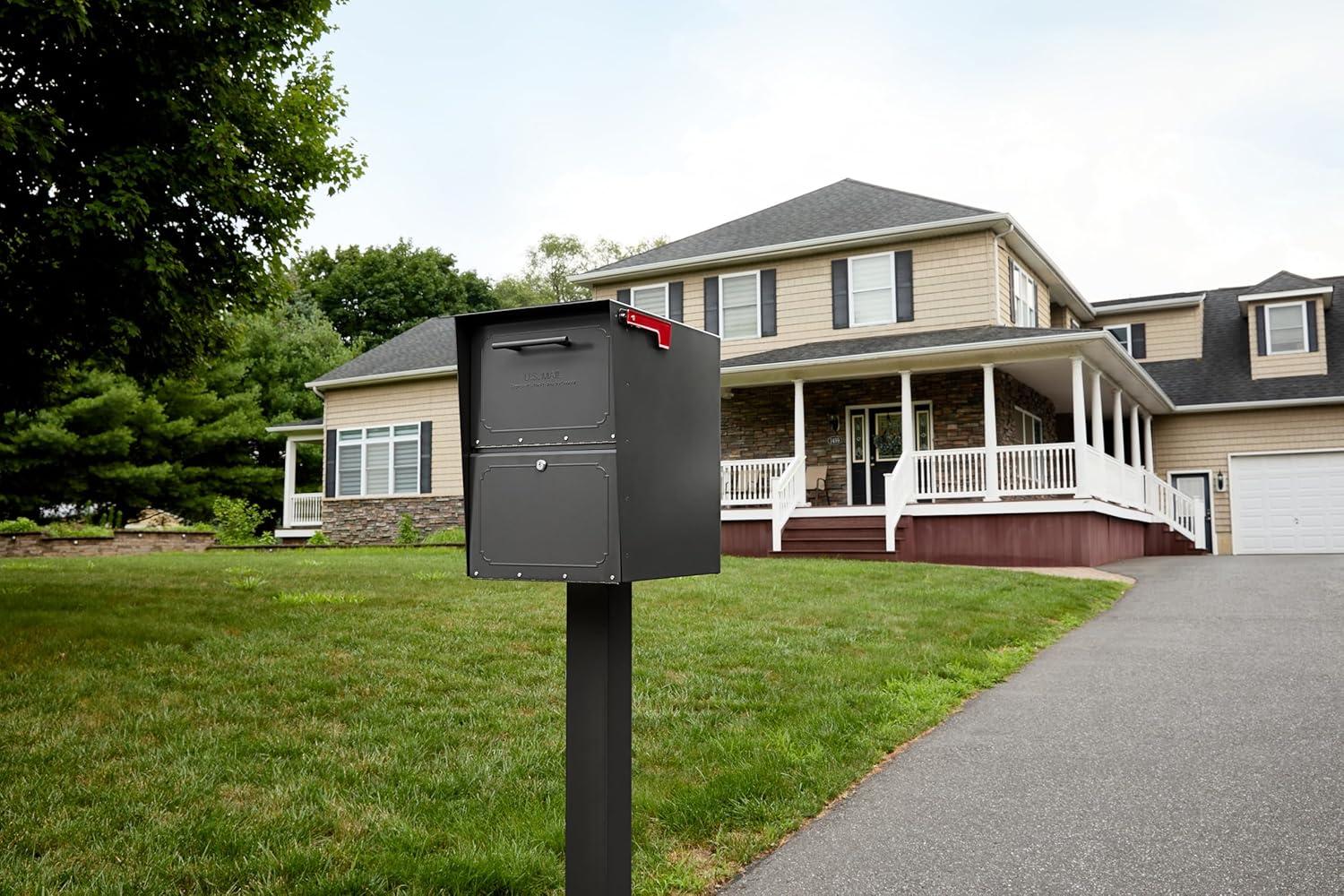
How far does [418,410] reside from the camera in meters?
22.7

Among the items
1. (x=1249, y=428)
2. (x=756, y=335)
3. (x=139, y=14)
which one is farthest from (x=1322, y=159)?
(x=139, y=14)

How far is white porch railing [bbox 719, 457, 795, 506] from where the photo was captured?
1667cm

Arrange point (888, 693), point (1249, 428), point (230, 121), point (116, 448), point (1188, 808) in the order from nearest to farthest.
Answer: point (1188, 808), point (888, 693), point (230, 121), point (1249, 428), point (116, 448)

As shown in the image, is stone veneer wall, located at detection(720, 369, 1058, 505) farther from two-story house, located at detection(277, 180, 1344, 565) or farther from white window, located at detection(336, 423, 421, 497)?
white window, located at detection(336, 423, 421, 497)

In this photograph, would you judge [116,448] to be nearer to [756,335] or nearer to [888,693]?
[756,335]

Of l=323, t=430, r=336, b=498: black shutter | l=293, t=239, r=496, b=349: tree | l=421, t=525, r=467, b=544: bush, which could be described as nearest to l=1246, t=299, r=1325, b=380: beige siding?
l=421, t=525, r=467, b=544: bush

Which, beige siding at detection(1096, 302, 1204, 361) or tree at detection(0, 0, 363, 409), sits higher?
beige siding at detection(1096, 302, 1204, 361)

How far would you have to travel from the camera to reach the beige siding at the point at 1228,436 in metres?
20.5

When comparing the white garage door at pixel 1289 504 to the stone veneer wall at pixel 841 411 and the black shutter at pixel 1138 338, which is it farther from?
the stone veneer wall at pixel 841 411

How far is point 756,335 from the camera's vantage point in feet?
62.5

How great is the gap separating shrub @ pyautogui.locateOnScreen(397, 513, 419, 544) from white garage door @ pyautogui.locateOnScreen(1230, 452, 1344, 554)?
16998mm

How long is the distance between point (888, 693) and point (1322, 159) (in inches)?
843

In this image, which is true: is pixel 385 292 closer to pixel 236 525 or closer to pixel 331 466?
pixel 331 466

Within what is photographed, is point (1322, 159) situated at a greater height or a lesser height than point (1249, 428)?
greater
